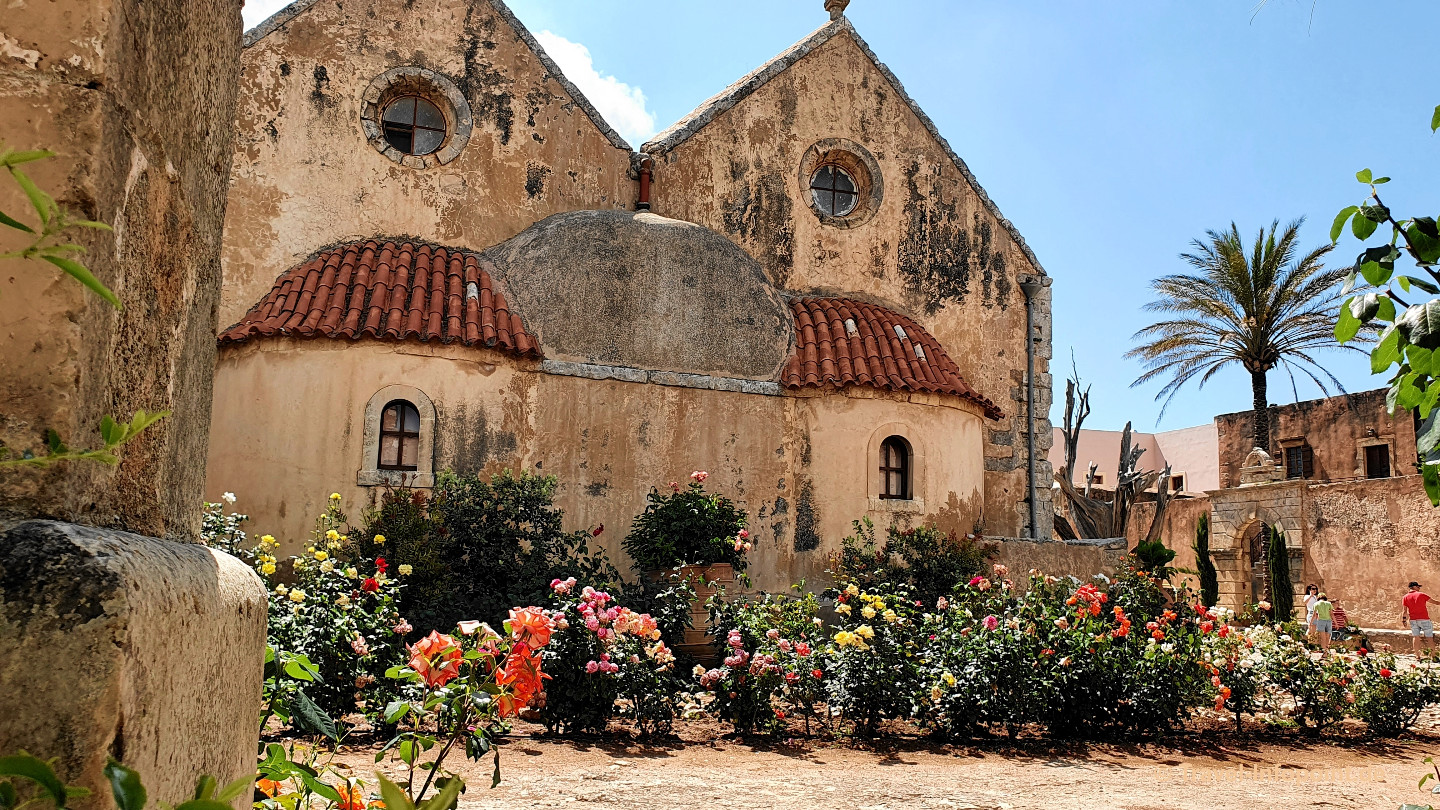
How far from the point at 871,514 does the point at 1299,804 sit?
22.6 ft

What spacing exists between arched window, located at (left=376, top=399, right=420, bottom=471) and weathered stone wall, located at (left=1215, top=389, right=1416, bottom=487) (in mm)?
23732

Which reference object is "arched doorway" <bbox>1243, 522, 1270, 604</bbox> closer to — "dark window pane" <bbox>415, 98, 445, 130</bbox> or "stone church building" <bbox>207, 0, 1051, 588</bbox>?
"stone church building" <bbox>207, 0, 1051, 588</bbox>

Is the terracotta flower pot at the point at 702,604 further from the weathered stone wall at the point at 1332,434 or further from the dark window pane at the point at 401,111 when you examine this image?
the weathered stone wall at the point at 1332,434

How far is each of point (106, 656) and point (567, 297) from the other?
11336 mm

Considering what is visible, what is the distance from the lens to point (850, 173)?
15.4m

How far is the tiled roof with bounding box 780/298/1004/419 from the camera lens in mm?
12984

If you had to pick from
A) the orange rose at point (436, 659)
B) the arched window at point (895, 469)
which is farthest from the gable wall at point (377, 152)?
the orange rose at point (436, 659)

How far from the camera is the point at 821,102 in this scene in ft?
49.5

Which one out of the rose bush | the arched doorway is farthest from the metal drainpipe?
the arched doorway

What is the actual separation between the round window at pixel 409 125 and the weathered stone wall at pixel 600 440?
3376mm

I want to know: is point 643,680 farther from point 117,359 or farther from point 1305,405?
point 1305,405

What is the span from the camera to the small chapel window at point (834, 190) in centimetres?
1516

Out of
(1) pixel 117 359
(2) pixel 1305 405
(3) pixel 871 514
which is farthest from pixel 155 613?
(2) pixel 1305 405

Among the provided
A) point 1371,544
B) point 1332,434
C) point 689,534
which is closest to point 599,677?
point 689,534
